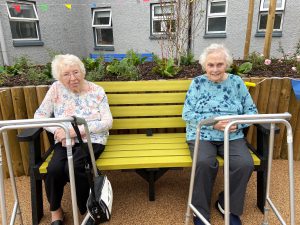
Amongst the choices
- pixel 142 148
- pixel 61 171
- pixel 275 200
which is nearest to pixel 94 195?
pixel 61 171

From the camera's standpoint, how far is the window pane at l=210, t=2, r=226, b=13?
8.58 metres

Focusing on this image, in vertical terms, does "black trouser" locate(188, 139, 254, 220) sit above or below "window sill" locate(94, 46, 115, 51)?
below

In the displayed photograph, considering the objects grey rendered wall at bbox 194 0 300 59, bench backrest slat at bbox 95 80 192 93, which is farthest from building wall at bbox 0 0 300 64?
bench backrest slat at bbox 95 80 192 93

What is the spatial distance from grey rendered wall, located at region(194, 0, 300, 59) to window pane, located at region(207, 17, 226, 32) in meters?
0.29

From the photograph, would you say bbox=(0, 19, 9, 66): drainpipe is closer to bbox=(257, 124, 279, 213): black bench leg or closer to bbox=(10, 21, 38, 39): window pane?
bbox=(10, 21, 38, 39): window pane

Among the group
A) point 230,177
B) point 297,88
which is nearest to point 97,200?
point 230,177

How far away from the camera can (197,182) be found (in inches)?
89.3

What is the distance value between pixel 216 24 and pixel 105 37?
4487mm

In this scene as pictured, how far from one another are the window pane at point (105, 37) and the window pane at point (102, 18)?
31 cm

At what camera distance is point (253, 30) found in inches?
326

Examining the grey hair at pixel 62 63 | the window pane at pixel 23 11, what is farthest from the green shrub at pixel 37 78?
the window pane at pixel 23 11

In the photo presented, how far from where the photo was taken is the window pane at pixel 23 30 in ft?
27.6

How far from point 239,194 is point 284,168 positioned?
1382 mm

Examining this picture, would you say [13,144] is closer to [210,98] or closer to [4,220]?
[4,220]
